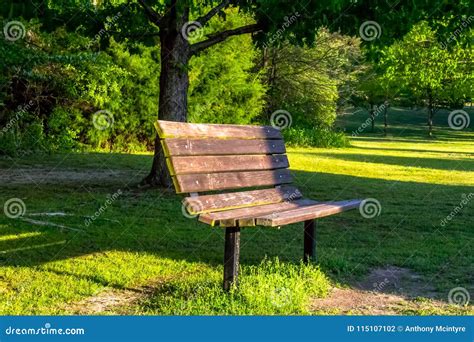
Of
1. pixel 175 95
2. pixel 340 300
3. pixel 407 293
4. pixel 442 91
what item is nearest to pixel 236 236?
pixel 340 300

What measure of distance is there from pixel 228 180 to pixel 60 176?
9.42m

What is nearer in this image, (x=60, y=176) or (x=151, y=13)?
(x=151, y=13)

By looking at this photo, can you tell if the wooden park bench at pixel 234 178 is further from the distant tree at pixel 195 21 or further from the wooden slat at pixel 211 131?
the distant tree at pixel 195 21

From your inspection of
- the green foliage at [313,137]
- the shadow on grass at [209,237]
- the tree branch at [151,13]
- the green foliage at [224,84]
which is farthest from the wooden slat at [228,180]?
the green foliage at [313,137]

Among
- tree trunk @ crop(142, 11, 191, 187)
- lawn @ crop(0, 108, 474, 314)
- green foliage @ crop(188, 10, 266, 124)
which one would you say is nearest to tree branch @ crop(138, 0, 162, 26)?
tree trunk @ crop(142, 11, 191, 187)

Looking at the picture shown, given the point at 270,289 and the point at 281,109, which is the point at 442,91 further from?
the point at 270,289

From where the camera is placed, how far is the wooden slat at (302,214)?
16.3 feet

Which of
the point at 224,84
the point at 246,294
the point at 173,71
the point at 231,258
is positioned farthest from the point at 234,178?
the point at 224,84

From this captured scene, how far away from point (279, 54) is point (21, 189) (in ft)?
70.3

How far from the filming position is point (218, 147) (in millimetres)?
5918

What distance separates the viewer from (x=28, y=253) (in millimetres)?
6895

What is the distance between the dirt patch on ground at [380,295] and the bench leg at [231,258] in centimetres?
69

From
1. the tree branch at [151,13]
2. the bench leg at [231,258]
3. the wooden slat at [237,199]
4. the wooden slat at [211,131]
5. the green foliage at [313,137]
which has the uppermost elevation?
the tree branch at [151,13]

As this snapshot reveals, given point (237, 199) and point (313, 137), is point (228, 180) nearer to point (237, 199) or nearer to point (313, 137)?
point (237, 199)
